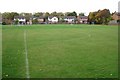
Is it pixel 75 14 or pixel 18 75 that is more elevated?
pixel 75 14

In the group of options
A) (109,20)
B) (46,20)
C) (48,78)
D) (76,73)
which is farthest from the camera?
(46,20)

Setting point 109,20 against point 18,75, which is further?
point 109,20

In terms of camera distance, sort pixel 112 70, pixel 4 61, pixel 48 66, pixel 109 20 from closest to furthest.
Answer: pixel 112 70 → pixel 48 66 → pixel 4 61 → pixel 109 20

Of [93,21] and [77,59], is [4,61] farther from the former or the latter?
[93,21]

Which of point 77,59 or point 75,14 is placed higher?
point 75,14

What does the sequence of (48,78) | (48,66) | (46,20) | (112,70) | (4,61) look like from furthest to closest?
(46,20) < (4,61) < (48,66) < (112,70) < (48,78)

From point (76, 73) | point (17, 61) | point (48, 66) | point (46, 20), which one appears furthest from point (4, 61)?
point (46, 20)

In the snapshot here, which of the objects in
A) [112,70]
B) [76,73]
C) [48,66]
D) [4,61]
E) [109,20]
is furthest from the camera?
[109,20]

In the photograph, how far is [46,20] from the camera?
578 ft

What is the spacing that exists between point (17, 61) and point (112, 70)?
539 cm

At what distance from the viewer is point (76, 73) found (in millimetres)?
12352

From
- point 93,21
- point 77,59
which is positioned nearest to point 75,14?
point 93,21

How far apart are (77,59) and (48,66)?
9.63 feet

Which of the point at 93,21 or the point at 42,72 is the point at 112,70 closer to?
the point at 42,72
